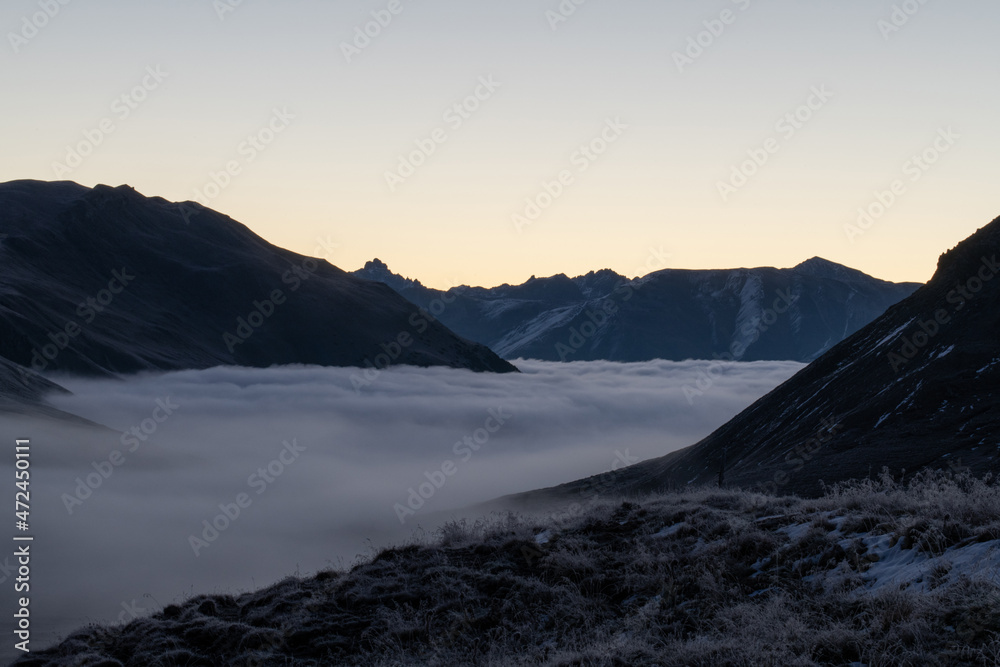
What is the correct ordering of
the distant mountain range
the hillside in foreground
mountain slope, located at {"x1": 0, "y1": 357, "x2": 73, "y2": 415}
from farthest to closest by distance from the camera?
mountain slope, located at {"x1": 0, "y1": 357, "x2": 73, "y2": 415}
the distant mountain range
the hillside in foreground

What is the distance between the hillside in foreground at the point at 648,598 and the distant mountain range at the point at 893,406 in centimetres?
2556

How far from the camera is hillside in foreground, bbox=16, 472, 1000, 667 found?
9.20 meters

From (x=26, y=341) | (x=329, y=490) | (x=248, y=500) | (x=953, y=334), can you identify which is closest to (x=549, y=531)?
(x=953, y=334)

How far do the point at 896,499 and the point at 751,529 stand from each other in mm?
2568

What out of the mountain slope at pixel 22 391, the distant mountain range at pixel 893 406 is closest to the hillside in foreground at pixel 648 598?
the distant mountain range at pixel 893 406

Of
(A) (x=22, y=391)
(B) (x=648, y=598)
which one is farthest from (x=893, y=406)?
(A) (x=22, y=391)

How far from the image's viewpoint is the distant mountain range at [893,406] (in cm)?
4534

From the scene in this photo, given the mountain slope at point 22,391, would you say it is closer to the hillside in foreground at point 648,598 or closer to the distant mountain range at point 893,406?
the distant mountain range at point 893,406

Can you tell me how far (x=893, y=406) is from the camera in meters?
54.1

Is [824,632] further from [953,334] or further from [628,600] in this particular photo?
[953,334]

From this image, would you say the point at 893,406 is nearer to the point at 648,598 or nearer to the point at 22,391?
the point at 648,598

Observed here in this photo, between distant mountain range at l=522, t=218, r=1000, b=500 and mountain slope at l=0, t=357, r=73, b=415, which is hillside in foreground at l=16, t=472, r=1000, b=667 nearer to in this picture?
distant mountain range at l=522, t=218, r=1000, b=500

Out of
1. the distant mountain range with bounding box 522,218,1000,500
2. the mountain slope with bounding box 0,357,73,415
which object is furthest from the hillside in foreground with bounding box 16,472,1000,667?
the mountain slope with bounding box 0,357,73,415

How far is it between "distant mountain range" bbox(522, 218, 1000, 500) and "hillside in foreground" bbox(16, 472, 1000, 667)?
25.6 m
